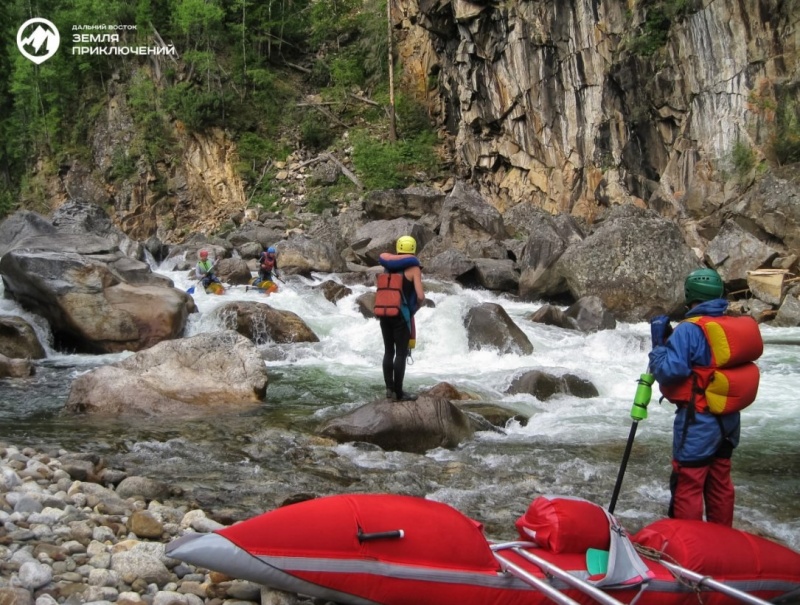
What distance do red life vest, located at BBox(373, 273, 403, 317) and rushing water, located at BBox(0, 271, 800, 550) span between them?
1228mm

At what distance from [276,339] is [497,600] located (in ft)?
30.9

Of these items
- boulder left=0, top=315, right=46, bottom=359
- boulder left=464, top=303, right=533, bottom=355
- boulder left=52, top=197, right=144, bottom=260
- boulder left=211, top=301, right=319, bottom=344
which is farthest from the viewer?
boulder left=52, top=197, right=144, bottom=260

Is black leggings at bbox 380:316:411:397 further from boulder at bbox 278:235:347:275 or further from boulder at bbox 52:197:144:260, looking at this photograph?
boulder at bbox 52:197:144:260

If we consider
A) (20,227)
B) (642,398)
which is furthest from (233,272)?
(642,398)

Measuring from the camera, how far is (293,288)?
16312mm

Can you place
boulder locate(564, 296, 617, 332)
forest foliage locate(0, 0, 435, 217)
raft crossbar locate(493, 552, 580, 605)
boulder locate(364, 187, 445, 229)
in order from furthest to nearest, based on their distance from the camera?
forest foliage locate(0, 0, 435, 217), boulder locate(364, 187, 445, 229), boulder locate(564, 296, 617, 332), raft crossbar locate(493, 552, 580, 605)

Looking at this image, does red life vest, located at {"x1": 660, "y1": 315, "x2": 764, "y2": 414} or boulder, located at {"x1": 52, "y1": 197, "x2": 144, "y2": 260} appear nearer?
red life vest, located at {"x1": 660, "y1": 315, "x2": 764, "y2": 414}

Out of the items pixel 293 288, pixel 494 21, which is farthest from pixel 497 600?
pixel 494 21

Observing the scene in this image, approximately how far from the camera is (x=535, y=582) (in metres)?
2.87

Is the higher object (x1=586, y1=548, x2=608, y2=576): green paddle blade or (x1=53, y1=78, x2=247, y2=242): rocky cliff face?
(x1=53, y1=78, x2=247, y2=242): rocky cliff face

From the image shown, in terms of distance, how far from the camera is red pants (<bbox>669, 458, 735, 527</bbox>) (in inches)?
153

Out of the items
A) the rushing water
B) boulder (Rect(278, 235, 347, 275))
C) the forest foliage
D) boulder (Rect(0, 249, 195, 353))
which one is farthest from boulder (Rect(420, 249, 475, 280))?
the forest foliage

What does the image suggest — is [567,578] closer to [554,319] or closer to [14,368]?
[14,368]

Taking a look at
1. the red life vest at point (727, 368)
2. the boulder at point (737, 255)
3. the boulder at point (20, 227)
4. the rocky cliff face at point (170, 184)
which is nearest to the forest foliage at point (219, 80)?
the rocky cliff face at point (170, 184)
